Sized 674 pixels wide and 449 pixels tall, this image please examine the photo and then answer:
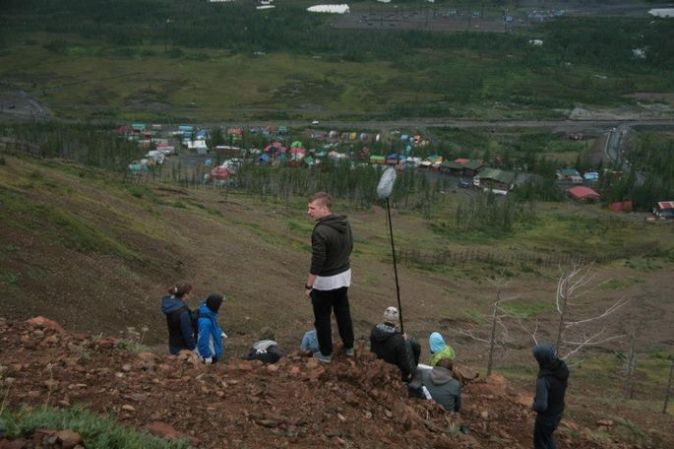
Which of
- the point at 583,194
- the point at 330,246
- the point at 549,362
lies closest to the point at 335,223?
the point at 330,246

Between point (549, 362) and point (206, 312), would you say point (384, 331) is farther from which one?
point (206, 312)

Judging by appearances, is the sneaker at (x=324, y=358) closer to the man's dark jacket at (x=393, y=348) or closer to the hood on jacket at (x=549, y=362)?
the man's dark jacket at (x=393, y=348)

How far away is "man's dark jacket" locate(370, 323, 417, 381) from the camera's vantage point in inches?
364

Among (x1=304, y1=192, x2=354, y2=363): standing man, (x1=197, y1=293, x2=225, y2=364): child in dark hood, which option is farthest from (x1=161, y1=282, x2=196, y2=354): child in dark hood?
(x1=304, y1=192, x2=354, y2=363): standing man

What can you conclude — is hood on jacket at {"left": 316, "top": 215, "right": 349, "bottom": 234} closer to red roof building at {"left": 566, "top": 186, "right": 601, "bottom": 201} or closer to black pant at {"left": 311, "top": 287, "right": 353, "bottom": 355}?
black pant at {"left": 311, "top": 287, "right": 353, "bottom": 355}

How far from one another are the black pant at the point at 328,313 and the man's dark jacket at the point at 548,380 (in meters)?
2.13

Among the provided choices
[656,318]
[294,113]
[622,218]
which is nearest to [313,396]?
[656,318]

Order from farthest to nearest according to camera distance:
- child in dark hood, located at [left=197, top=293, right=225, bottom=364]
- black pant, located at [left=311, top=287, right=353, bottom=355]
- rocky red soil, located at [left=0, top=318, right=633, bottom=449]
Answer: child in dark hood, located at [left=197, top=293, right=225, bottom=364]
black pant, located at [left=311, top=287, right=353, bottom=355]
rocky red soil, located at [left=0, top=318, right=633, bottom=449]

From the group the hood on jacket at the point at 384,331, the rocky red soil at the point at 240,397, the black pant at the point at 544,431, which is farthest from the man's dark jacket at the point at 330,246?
the black pant at the point at 544,431

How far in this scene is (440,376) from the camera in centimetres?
923

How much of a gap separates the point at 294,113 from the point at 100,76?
36.0 m

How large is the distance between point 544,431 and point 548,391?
0.56 meters

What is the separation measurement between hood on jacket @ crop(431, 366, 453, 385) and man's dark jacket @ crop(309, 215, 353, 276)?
1.89 meters

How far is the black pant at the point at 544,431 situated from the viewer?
8.59m
